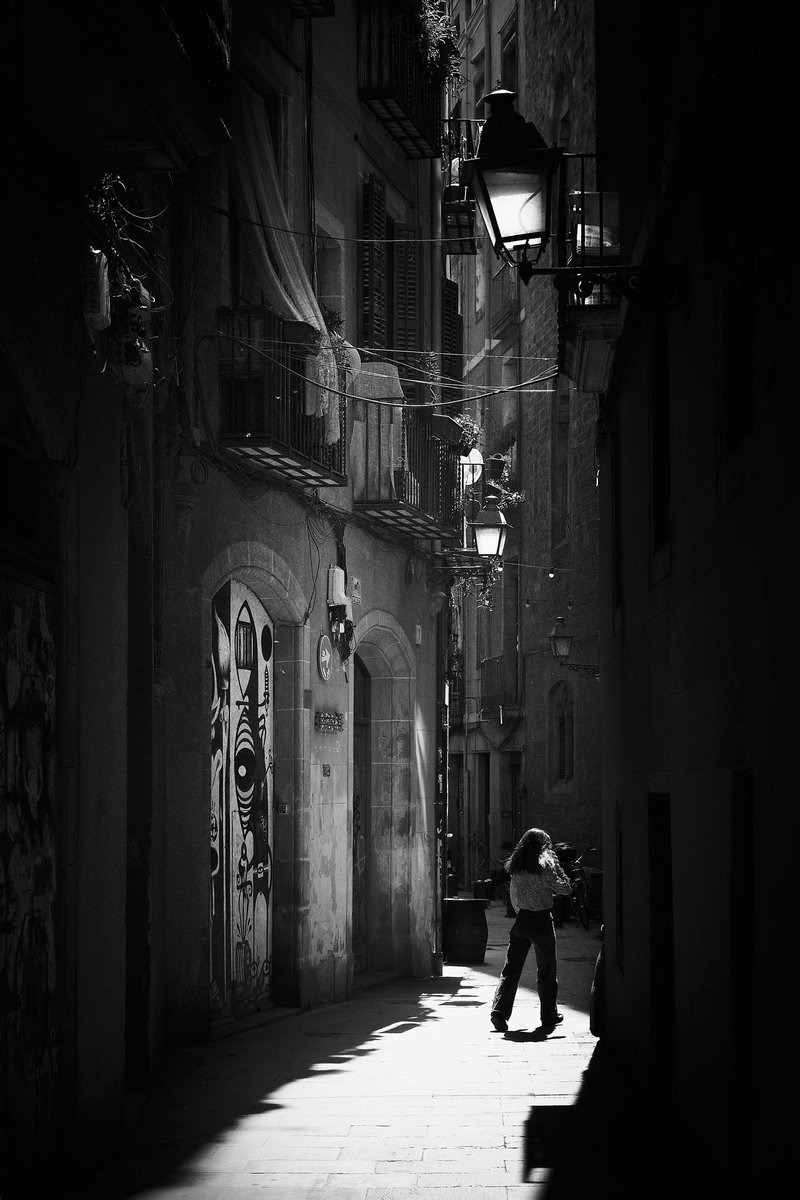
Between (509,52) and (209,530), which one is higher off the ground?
Result: (509,52)

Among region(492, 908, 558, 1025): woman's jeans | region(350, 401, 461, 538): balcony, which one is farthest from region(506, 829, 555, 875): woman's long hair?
region(350, 401, 461, 538): balcony

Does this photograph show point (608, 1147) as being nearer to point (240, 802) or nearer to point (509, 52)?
point (240, 802)

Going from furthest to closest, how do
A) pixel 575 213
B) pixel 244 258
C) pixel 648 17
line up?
pixel 244 258 → pixel 575 213 → pixel 648 17

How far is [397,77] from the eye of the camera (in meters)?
18.0

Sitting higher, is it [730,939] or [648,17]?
[648,17]

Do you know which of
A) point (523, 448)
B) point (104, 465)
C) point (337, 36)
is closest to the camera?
point (104, 465)

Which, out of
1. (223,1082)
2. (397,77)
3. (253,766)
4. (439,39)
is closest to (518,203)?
(223,1082)

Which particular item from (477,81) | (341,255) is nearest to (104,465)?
(341,255)

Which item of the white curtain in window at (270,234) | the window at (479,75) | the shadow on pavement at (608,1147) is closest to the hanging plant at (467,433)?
the white curtain in window at (270,234)

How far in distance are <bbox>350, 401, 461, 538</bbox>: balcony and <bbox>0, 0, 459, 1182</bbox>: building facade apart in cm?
4

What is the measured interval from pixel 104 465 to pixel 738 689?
3.96 metres

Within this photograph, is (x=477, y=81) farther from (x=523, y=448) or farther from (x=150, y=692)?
(x=150, y=692)

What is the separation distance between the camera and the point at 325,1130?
8836 mm

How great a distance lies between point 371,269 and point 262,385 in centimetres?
500
